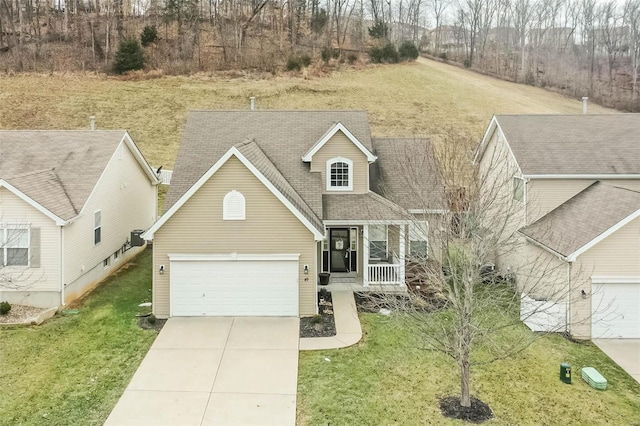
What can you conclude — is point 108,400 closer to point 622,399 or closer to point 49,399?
point 49,399

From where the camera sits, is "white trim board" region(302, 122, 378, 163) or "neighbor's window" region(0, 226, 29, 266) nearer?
"neighbor's window" region(0, 226, 29, 266)

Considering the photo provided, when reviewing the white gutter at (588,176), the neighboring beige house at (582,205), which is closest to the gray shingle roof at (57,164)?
the neighboring beige house at (582,205)

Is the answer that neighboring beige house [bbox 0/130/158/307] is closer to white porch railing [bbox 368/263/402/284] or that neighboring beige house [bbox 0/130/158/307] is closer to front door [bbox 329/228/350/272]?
front door [bbox 329/228/350/272]

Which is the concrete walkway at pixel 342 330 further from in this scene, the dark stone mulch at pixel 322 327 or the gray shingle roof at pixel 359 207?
the gray shingle roof at pixel 359 207

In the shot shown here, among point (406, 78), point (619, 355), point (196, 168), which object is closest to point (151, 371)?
point (196, 168)

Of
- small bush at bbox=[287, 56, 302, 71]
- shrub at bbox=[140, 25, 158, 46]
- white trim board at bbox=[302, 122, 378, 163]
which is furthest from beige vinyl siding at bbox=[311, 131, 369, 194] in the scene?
shrub at bbox=[140, 25, 158, 46]

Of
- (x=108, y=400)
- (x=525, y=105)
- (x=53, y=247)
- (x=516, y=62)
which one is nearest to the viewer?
(x=108, y=400)
